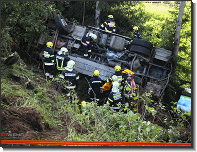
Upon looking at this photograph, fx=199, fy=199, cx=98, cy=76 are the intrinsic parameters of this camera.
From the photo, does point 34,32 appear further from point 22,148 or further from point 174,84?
point 174,84

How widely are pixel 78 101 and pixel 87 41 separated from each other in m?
3.82

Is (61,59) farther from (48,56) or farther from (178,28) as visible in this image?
Result: (178,28)

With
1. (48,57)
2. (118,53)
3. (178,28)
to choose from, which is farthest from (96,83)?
(178,28)

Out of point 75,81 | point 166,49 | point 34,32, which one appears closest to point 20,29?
point 34,32

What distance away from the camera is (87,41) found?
8.32 m

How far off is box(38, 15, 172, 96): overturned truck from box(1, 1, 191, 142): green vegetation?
604mm

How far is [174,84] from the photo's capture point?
845cm

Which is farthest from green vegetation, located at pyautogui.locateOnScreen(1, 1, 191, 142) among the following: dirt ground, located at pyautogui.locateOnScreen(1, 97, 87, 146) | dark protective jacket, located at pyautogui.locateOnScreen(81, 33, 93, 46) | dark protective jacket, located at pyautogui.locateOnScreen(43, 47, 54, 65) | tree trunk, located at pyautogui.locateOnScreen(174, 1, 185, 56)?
dark protective jacket, located at pyautogui.locateOnScreen(81, 33, 93, 46)

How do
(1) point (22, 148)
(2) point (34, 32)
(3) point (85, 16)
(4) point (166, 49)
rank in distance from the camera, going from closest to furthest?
(1) point (22, 148) → (2) point (34, 32) → (4) point (166, 49) → (3) point (85, 16)

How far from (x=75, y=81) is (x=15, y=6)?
123 inches

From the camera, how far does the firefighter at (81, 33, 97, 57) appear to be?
27.3ft

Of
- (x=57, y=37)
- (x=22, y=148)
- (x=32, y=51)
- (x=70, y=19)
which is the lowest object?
(x=22, y=148)

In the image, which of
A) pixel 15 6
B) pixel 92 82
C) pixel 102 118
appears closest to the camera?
pixel 102 118

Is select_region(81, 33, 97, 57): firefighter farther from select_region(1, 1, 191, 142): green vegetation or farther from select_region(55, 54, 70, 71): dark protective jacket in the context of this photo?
select_region(1, 1, 191, 142): green vegetation
